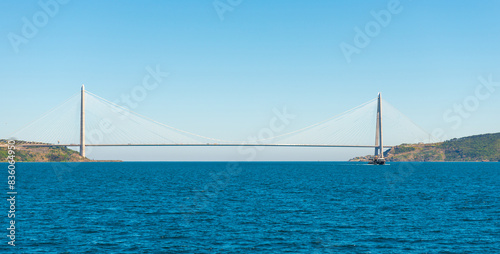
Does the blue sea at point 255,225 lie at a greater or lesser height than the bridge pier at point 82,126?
lesser

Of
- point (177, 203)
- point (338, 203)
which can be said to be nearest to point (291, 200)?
point (338, 203)

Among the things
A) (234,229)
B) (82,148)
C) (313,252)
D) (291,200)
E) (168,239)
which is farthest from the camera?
(82,148)

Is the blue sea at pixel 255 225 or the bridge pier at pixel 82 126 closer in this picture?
the blue sea at pixel 255 225

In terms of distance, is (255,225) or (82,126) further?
(82,126)

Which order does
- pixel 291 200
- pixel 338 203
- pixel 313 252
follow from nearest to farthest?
pixel 313 252 < pixel 338 203 < pixel 291 200

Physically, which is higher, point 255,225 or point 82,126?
point 82,126

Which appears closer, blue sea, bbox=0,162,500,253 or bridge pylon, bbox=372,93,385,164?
blue sea, bbox=0,162,500,253

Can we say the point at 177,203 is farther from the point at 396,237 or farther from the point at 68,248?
the point at 396,237

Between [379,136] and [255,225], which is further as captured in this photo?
[379,136]

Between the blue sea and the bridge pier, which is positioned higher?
the bridge pier

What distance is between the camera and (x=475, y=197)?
53.3 m

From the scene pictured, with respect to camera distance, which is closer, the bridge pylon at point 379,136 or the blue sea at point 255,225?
the blue sea at point 255,225

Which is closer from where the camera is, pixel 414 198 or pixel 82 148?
pixel 414 198

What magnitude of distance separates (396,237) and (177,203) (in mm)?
24485
